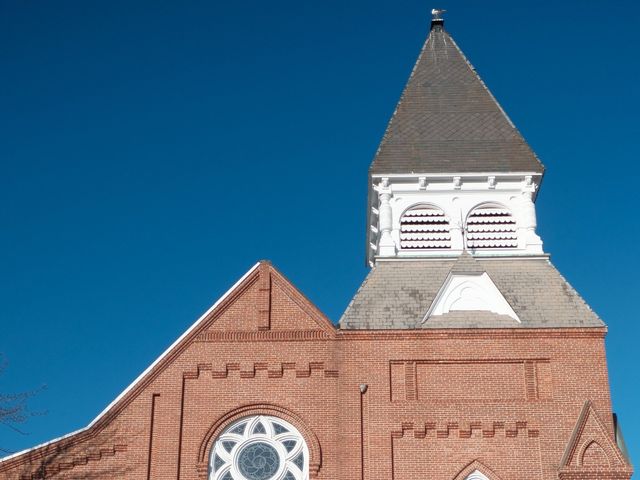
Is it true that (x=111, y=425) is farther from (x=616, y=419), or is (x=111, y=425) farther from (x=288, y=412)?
(x=616, y=419)

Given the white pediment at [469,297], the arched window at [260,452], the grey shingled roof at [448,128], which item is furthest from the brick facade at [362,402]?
the grey shingled roof at [448,128]

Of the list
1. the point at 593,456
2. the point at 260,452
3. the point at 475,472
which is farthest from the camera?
the point at 260,452

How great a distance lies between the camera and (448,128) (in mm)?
27844

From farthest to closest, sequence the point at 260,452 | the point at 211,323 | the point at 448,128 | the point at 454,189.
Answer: the point at 448,128, the point at 454,189, the point at 211,323, the point at 260,452

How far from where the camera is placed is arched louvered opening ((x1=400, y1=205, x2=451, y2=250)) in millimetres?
26109

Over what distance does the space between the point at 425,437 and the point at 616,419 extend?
4.54 metres

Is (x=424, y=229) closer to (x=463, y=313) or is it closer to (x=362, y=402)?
(x=463, y=313)

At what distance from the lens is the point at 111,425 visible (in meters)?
22.3

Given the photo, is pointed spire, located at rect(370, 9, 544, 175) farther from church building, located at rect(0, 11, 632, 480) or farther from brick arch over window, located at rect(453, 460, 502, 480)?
brick arch over window, located at rect(453, 460, 502, 480)

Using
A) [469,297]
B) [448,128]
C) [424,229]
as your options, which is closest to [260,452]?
[469,297]

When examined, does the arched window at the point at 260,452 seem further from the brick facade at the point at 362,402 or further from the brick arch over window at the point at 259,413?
the brick facade at the point at 362,402

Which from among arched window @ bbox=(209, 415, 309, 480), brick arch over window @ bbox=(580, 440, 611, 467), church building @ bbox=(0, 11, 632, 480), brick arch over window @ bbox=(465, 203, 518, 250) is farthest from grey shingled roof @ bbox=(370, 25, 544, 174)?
brick arch over window @ bbox=(580, 440, 611, 467)

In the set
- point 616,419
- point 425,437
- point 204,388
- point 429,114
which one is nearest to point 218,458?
point 204,388

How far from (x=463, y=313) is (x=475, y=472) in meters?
3.94
